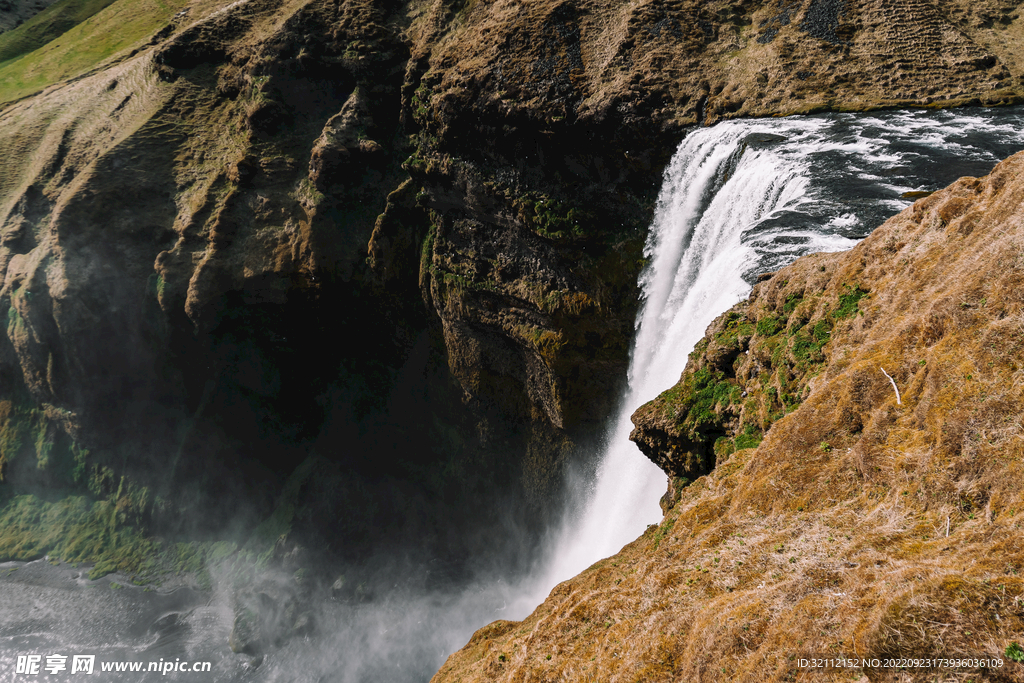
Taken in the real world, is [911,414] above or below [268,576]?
above

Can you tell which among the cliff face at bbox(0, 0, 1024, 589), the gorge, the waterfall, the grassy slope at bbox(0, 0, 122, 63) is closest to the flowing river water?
the waterfall

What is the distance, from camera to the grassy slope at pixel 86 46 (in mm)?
49188

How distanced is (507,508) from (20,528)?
35.9 meters

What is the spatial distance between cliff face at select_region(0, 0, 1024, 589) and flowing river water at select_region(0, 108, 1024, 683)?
2403 millimetres

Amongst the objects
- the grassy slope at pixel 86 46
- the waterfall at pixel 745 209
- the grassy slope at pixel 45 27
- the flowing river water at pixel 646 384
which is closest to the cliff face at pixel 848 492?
the waterfall at pixel 745 209

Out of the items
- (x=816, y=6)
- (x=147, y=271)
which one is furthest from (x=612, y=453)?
(x=147, y=271)

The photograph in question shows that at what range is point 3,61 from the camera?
56219 millimetres

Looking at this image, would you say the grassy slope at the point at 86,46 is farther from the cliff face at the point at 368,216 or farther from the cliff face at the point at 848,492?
the cliff face at the point at 848,492

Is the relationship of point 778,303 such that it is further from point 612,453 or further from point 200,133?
point 200,133

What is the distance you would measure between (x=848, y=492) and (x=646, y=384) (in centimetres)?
1356

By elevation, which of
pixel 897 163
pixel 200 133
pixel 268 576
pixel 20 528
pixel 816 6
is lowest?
pixel 268 576

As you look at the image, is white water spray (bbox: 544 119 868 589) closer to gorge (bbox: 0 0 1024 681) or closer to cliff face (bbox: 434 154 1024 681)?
gorge (bbox: 0 0 1024 681)

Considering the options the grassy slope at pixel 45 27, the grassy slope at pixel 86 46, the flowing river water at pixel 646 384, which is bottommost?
the flowing river water at pixel 646 384

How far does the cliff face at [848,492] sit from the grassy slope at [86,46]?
57.8 metres
